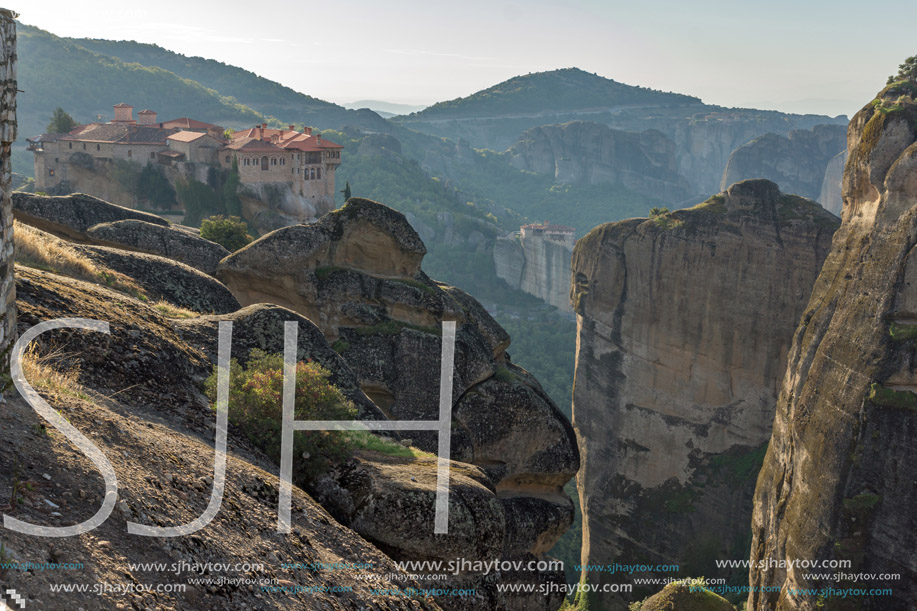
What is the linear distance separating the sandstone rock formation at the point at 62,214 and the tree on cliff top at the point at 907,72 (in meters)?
26.2

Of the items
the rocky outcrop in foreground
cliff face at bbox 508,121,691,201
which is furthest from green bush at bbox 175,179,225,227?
cliff face at bbox 508,121,691,201

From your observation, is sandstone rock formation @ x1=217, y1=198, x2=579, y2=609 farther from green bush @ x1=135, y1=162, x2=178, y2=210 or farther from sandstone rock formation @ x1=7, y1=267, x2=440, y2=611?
green bush @ x1=135, y1=162, x2=178, y2=210

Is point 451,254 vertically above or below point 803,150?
below

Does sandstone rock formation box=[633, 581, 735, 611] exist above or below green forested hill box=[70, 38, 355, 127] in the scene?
below

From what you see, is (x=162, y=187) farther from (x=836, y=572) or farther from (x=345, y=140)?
(x=345, y=140)

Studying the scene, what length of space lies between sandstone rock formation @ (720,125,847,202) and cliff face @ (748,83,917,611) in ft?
380

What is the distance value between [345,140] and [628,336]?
286 ft

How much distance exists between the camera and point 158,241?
20938mm

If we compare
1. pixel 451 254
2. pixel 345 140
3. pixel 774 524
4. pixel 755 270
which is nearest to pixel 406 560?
pixel 774 524

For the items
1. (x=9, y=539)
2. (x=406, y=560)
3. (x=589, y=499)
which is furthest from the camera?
(x=589, y=499)

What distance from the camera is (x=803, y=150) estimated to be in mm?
139875

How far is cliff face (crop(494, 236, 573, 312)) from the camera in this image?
96.4 meters

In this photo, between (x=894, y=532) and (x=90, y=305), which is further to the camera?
(x=894, y=532)

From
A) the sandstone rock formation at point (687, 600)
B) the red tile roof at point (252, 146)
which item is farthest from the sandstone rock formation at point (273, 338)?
the red tile roof at point (252, 146)
